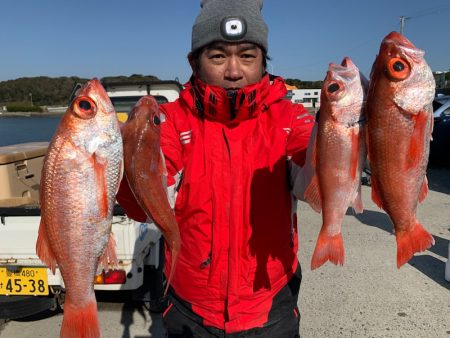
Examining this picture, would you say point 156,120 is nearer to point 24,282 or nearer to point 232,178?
point 232,178

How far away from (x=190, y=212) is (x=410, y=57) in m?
1.22

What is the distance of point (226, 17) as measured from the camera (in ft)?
6.48

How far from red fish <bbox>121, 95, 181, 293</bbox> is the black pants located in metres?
0.77

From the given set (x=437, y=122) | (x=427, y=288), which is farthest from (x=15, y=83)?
(x=427, y=288)

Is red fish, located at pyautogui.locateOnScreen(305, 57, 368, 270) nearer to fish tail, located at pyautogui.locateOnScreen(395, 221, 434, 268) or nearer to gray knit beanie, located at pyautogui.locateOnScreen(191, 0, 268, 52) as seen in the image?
fish tail, located at pyautogui.locateOnScreen(395, 221, 434, 268)

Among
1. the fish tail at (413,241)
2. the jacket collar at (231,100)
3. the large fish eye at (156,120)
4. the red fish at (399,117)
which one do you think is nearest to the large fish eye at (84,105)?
the large fish eye at (156,120)

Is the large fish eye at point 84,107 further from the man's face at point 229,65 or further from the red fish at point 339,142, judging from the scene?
the red fish at point 339,142

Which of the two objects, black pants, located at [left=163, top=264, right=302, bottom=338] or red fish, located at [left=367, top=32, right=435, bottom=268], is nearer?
red fish, located at [left=367, top=32, right=435, bottom=268]

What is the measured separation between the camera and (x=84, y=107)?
1546mm

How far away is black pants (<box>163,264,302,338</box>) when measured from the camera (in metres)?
2.03

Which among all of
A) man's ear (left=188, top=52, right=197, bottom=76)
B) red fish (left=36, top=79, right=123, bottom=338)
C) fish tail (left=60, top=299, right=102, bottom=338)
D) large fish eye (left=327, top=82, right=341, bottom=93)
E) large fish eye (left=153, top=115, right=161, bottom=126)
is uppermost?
man's ear (left=188, top=52, right=197, bottom=76)

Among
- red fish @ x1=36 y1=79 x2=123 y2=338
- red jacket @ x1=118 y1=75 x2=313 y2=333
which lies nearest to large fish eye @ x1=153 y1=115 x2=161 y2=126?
red fish @ x1=36 y1=79 x2=123 y2=338

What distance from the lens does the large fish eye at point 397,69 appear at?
1362 mm

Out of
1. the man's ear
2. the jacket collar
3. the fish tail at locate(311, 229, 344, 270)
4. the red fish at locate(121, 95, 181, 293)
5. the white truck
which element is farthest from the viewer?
the white truck
